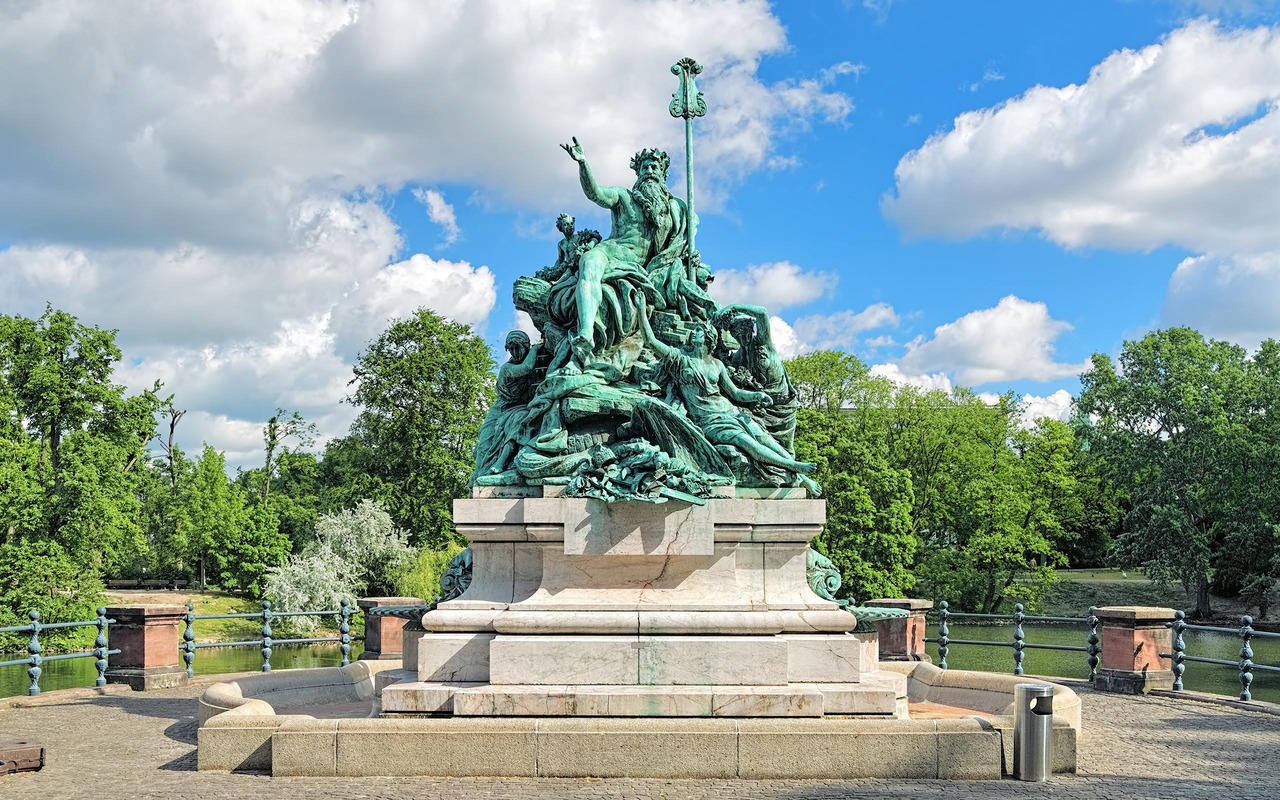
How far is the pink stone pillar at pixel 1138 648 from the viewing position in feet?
43.2

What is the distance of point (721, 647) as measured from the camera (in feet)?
28.7

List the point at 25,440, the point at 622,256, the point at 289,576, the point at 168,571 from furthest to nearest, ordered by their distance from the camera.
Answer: the point at 168,571, the point at 289,576, the point at 25,440, the point at 622,256

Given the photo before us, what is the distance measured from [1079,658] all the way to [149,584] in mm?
41039

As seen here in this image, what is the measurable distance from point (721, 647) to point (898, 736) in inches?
60.1

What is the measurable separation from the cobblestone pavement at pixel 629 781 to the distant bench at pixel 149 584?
4327 cm

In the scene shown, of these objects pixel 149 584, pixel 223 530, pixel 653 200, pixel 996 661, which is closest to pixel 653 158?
pixel 653 200

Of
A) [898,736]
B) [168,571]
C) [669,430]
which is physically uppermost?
[669,430]

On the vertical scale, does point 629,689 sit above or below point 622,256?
below

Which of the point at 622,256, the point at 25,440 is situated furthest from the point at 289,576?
the point at 622,256

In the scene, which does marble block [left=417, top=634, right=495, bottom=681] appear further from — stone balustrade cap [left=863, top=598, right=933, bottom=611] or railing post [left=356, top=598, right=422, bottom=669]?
stone balustrade cap [left=863, top=598, right=933, bottom=611]

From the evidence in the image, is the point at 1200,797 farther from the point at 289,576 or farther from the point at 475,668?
the point at 289,576

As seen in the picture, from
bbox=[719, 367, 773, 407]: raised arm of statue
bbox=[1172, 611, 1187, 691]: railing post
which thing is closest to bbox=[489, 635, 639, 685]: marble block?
bbox=[719, 367, 773, 407]: raised arm of statue

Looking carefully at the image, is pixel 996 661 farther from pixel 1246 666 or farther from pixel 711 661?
pixel 711 661

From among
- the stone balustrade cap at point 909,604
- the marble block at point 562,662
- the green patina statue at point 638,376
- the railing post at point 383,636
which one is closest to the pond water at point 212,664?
the railing post at point 383,636
